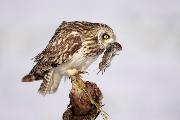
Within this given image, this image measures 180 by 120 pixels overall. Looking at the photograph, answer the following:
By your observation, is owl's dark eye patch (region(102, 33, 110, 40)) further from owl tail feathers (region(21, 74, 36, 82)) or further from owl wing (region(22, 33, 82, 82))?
owl tail feathers (region(21, 74, 36, 82))

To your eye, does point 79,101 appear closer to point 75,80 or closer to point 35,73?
point 75,80

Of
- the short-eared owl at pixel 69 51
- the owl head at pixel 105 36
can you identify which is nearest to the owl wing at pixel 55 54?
the short-eared owl at pixel 69 51

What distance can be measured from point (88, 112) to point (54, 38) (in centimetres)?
97

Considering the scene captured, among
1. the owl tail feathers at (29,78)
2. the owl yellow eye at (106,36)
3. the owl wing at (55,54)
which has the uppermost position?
the owl yellow eye at (106,36)

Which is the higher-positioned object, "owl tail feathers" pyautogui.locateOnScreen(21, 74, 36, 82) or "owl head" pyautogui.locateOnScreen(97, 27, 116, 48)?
"owl head" pyautogui.locateOnScreen(97, 27, 116, 48)

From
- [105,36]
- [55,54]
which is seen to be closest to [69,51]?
[55,54]

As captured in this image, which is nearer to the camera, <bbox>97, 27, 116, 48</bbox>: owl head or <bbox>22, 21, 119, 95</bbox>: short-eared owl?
<bbox>97, 27, 116, 48</bbox>: owl head

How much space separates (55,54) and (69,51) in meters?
0.12

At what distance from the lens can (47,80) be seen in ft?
9.02

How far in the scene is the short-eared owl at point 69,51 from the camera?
8.63ft

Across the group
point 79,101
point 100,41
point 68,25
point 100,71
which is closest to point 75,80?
point 100,71

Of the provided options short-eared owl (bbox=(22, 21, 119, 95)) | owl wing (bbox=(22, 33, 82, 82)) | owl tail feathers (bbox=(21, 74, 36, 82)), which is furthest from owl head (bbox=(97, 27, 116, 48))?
owl tail feathers (bbox=(21, 74, 36, 82))

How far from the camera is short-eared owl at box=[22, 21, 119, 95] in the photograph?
263 centimetres

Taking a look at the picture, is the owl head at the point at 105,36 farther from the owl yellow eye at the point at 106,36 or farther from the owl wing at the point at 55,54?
the owl wing at the point at 55,54
